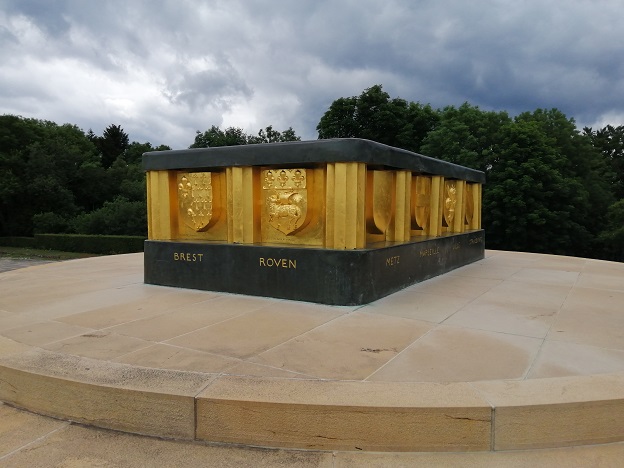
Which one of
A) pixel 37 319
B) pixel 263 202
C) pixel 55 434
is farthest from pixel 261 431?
pixel 263 202

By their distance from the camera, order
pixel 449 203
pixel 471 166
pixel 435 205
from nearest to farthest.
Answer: pixel 435 205 → pixel 449 203 → pixel 471 166

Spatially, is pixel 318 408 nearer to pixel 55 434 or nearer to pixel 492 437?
pixel 492 437

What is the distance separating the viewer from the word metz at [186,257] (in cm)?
744

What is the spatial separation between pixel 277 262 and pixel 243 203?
3.55 ft

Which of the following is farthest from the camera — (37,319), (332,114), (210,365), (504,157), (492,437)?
(332,114)

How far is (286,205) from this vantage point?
686 cm

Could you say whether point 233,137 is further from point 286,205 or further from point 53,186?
point 286,205

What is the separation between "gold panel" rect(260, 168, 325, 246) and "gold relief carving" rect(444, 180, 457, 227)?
15.0ft

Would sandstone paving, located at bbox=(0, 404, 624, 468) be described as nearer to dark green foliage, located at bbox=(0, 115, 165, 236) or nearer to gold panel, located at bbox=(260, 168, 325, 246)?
gold panel, located at bbox=(260, 168, 325, 246)

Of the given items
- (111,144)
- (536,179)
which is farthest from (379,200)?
(111,144)

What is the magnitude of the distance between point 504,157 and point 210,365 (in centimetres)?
2751

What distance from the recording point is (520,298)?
6.89m

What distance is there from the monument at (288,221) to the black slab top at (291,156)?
16 mm

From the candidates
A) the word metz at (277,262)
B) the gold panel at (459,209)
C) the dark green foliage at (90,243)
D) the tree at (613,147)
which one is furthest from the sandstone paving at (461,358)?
the tree at (613,147)
